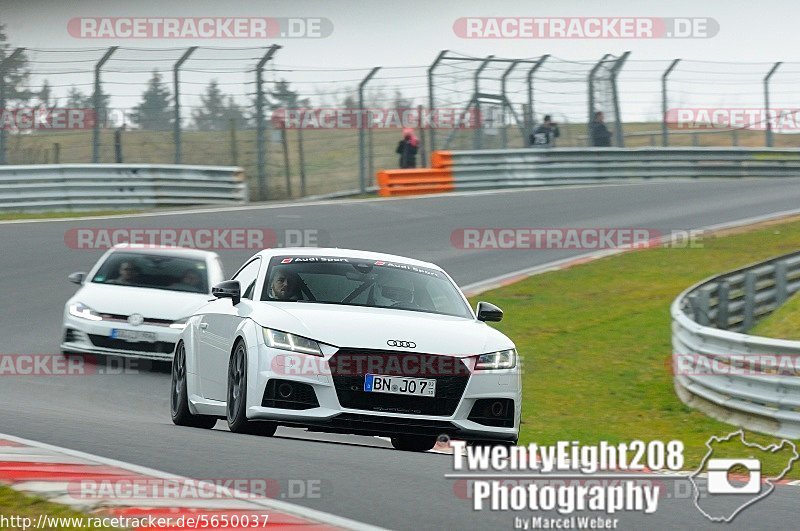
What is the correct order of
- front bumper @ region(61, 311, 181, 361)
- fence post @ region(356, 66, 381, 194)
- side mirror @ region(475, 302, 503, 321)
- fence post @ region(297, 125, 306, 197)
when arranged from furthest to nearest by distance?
fence post @ region(356, 66, 381, 194) < fence post @ region(297, 125, 306, 197) < front bumper @ region(61, 311, 181, 361) < side mirror @ region(475, 302, 503, 321)

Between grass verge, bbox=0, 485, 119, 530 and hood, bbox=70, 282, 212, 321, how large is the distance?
8535mm

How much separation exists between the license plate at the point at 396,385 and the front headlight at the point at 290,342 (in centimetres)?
34

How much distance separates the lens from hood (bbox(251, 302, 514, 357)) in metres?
8.37

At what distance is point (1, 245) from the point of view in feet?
70.6

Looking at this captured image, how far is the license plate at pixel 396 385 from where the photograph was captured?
8.25 metres

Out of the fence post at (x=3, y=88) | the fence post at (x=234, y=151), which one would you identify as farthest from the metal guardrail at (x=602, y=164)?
the fence post at (x=3, y=88)

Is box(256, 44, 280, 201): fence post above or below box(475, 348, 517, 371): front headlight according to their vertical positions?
above

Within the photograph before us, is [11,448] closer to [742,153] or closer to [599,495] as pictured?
[599,495]

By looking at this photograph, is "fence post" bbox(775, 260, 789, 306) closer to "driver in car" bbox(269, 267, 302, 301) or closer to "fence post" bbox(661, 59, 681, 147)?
"driver in car" bbox(269, 267, 302, 301)

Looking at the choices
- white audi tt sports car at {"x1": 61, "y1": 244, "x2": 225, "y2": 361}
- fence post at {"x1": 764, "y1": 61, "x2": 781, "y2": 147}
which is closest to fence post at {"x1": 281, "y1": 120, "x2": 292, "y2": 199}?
fence post at {"x1": 764, "y1": 61, "x2": 781, "y2": 147}

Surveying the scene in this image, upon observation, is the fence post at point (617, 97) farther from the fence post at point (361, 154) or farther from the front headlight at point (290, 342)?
the front headlight at point (290, 342)

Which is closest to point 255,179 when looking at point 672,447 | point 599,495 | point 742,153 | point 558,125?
point 558,125

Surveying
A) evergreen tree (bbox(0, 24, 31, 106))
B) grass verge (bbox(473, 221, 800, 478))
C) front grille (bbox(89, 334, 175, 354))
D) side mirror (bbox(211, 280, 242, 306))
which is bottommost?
grass verge (bbox(473, 221, 800, 478))

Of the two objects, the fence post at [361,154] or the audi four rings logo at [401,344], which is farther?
the fence post at [361,154]
